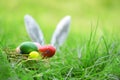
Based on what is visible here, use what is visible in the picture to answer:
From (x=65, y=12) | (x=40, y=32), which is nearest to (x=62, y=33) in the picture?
(x=40, y=32)

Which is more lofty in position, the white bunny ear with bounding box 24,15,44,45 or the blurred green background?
the blurred green background

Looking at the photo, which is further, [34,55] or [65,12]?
[65,12]

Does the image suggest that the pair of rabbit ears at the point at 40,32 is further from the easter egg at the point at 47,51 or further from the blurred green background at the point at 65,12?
the blurred green background at the point at 65,12

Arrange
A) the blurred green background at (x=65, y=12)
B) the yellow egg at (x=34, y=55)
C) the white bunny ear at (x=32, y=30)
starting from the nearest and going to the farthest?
the yellow egg at (x=34, y=55), the white bunny ear at (x=32, y=30), the blurred green background at (x=65, y=12)

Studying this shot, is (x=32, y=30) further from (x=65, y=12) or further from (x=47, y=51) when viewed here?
(x=65, y=12)

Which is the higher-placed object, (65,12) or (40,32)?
(65,12)

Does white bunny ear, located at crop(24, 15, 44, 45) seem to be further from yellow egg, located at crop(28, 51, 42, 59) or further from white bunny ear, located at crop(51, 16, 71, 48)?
yellow egg, located at crop(28, 51, 42, 59)

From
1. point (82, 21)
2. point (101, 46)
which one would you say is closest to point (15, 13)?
point (82, 21)

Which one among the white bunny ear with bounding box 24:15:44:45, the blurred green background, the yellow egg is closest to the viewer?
the yellow egg

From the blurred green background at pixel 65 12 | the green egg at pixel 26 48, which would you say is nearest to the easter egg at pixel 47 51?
the green egg at pixel 26 48

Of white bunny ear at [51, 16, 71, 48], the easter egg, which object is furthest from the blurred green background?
the easter egg

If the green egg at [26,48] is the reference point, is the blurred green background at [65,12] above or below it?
above

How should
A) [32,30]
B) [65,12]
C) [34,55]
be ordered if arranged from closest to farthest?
[34,55] < [32,30] < [65,12]

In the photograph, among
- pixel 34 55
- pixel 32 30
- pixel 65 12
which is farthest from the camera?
pixel 65 12
